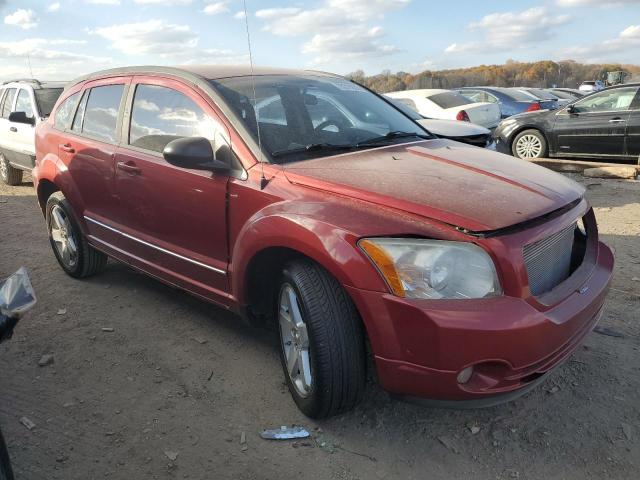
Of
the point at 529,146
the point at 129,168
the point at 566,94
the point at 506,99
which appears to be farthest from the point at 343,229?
the point at 566,94

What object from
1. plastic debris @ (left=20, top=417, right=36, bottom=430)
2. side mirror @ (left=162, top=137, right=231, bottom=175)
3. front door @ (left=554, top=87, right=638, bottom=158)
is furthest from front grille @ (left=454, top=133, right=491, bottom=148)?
plastic debris @ (left=20, top=417, right=36, bottom=430)

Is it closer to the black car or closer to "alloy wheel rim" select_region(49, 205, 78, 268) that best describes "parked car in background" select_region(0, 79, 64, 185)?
"alloy wheel rim" select_region(49, 205, 78, 268)

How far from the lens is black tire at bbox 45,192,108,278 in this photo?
4516mm

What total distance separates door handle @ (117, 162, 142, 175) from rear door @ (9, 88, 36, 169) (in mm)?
5442

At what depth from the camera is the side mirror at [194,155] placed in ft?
9.34

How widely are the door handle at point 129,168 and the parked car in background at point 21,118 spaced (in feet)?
17.0

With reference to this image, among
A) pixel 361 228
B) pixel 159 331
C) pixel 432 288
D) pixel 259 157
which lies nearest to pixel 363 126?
pixel 259 157

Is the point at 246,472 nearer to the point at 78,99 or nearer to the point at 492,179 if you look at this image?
the point at 492,179

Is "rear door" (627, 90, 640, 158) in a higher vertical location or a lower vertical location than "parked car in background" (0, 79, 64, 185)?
lower

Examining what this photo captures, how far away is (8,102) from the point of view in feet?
30.9

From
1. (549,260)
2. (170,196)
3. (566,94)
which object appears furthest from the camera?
(566,94)

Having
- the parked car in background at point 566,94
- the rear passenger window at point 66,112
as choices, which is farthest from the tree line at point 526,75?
→ the rear passenger window at point 66,112

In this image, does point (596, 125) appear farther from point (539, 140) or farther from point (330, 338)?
point (330, 338)

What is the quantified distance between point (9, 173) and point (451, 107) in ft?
27.4
